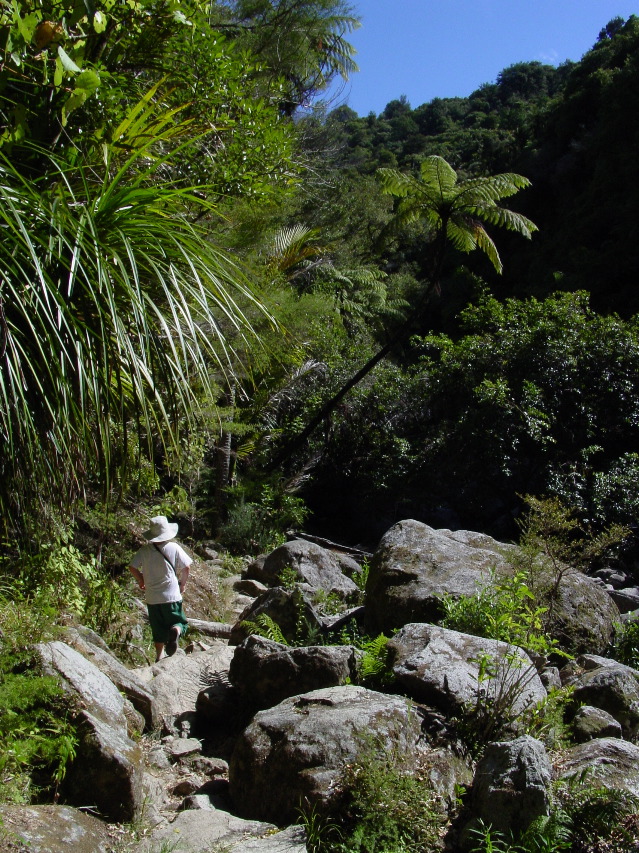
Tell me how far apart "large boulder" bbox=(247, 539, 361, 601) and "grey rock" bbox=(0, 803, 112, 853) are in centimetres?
529

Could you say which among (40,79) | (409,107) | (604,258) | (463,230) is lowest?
(40,79)

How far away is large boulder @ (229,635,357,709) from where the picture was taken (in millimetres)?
4776

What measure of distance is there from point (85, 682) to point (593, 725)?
276 cm

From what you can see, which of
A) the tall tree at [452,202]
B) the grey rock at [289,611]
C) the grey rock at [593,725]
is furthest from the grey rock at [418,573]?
the tall tree at [452,202]

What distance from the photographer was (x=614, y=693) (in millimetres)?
4680

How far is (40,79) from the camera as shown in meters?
3.52

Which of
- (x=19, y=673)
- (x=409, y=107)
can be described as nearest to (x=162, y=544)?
(x=19, y=673)

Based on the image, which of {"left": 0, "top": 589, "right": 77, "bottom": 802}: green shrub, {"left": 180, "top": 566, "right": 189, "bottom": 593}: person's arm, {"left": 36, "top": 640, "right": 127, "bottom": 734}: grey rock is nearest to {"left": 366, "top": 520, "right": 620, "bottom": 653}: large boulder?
{"left": 180, "top": 566, "right": 189, "bottom": 593}: person's arm

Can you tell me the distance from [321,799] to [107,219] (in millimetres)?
2721

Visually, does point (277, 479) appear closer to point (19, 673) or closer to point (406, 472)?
A: point (406, 472)

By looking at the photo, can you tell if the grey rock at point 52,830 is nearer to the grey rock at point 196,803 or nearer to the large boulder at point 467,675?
the grey rock at point 196,803

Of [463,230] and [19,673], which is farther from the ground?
[463,230]

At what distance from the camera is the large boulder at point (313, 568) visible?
8.93 meters

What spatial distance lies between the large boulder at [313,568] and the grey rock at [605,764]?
4785mm
